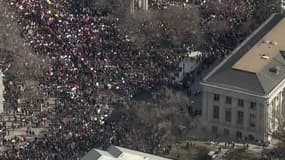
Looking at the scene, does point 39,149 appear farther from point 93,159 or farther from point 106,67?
point 106,67

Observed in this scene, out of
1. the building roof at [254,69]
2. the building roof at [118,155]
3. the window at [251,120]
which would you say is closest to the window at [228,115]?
the window at [251,120]

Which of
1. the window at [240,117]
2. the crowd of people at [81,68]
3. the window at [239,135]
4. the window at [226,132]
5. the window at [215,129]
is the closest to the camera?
the crowd of people at [81,68]

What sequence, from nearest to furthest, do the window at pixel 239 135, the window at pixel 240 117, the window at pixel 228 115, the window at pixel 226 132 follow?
the window at pixel 240 117, the window at pixel 239 135, the window at pixel 228 115, the window at pixel 226 132

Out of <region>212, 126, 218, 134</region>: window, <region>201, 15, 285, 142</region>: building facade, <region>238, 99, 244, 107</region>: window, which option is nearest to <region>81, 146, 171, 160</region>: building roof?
<region>201, 15, 285, 142</region>: building facade

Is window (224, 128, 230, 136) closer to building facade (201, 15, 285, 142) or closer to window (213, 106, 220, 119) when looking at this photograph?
building facade (201, 15, 285, 142)

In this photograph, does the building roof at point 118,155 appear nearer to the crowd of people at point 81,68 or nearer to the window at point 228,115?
the crowd of people at point 81,68
